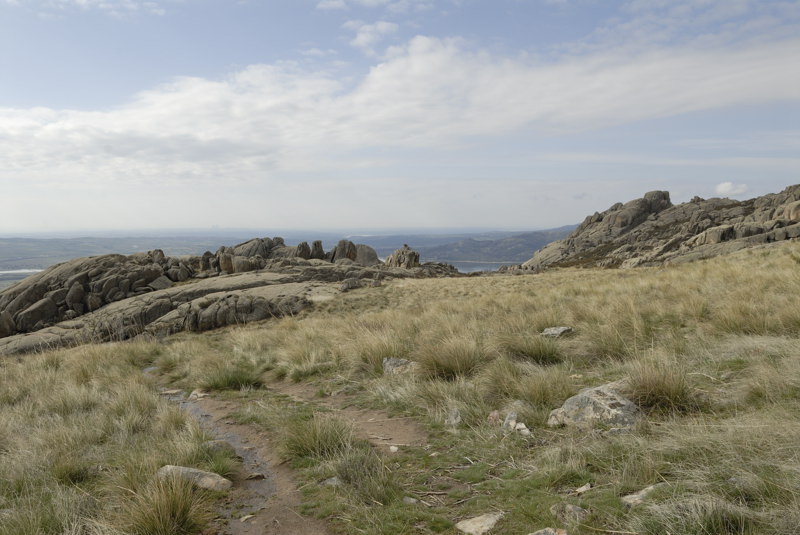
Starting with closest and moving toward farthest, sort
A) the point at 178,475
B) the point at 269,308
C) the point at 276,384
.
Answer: the point at 178,475, the point at 276,384, the point at 269,308

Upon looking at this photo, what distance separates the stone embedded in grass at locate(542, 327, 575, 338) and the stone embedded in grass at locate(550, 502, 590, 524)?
5674 mm

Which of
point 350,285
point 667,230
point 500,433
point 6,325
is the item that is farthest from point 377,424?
point 667,230

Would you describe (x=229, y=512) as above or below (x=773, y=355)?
below

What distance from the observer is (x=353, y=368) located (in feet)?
28.3

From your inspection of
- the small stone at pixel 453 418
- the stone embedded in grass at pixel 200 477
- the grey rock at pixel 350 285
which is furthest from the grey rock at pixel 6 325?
the small stone at pixel 453 418

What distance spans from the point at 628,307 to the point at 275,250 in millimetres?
47152

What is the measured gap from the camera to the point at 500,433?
4773mm

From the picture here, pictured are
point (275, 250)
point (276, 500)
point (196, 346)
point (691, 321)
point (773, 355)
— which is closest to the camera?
point (276, 500)

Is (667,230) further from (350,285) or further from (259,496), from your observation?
(259,496)

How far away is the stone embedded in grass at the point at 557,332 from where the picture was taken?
28.7 feet

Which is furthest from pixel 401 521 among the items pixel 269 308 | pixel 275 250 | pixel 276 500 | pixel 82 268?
pixel 275 250

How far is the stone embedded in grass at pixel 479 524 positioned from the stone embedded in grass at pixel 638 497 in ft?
2.97

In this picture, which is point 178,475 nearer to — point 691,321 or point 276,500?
point 276,500

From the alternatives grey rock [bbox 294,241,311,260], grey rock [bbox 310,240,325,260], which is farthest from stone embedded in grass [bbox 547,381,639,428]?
grey rock [bbox 310,240,325,260]
